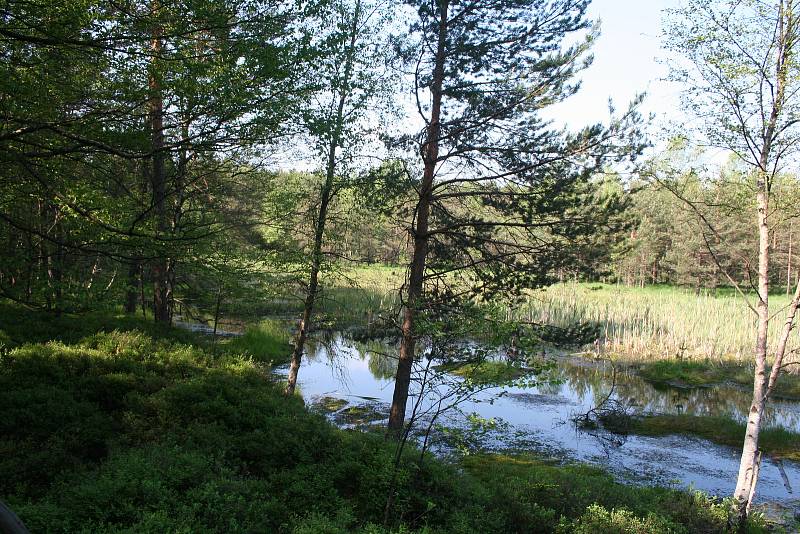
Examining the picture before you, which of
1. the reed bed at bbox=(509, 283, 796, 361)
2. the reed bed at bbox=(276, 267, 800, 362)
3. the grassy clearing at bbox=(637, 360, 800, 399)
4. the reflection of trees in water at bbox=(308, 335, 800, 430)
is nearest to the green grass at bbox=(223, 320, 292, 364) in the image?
the reflection of trees in water at bbox=(308, 335, 800, 430)

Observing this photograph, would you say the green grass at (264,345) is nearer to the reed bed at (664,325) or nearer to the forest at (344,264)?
the forest at (344,264)

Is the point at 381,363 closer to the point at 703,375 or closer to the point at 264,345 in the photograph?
the point at 264,345

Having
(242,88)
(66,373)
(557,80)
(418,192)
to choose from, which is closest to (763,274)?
(557,80)

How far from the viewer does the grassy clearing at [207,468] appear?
4863 mm

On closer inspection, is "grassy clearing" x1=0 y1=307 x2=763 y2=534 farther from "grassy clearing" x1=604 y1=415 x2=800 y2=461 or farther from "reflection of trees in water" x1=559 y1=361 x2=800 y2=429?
"reflection of trees in water" x1=559 y1=361 x2=800 y2=429

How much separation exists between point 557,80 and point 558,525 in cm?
732

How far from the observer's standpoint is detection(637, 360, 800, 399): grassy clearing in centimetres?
1767

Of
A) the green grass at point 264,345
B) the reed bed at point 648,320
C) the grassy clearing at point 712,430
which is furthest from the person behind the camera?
the reed bed at point 648,320

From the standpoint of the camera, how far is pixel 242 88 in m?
5.69

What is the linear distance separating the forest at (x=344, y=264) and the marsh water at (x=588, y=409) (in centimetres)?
13

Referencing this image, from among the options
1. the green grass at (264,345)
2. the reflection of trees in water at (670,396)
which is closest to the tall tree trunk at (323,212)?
the green grass at (264,345)

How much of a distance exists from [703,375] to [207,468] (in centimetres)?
1930

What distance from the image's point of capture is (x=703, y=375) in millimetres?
18938

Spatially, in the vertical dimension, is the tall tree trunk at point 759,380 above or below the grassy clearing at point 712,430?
above
